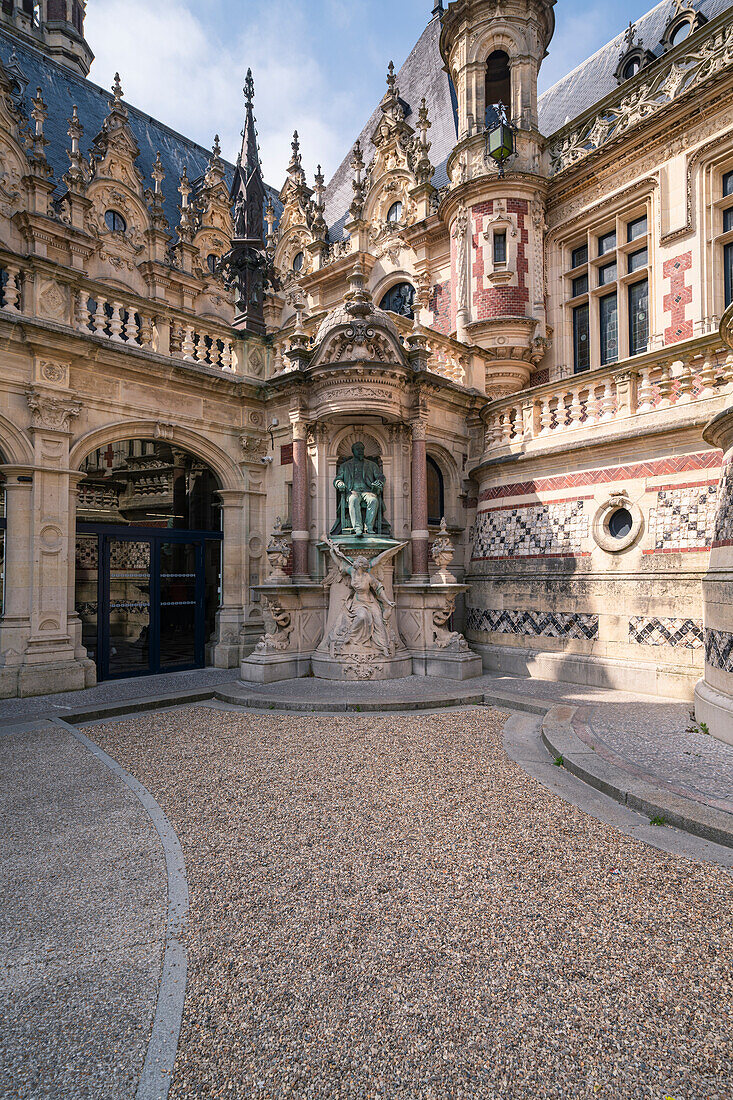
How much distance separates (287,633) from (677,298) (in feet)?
32.8

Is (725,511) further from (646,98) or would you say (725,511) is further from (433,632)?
(646,98)

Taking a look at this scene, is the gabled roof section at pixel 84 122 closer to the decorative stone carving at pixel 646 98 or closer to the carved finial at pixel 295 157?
the carved finial at pixel 295 157

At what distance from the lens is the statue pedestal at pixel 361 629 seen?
29.2ft

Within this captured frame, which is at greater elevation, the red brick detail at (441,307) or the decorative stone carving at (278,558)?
the red brick detail at (441,307)

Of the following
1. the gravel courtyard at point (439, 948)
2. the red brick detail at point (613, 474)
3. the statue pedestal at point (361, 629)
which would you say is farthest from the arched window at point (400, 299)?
the gravel courtyard at point (439, 948)

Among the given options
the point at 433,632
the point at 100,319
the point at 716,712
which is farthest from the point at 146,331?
the point at 716,712

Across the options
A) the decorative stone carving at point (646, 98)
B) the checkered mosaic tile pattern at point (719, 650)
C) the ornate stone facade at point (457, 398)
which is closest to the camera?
the checkered mosaic tile pattern at point (719, 650)

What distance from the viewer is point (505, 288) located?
41.5ft

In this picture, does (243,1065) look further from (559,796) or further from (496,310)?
(496,310)

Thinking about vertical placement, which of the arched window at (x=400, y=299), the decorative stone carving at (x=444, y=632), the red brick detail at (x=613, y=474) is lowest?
the decorative stone carving at (x=444, y=632)

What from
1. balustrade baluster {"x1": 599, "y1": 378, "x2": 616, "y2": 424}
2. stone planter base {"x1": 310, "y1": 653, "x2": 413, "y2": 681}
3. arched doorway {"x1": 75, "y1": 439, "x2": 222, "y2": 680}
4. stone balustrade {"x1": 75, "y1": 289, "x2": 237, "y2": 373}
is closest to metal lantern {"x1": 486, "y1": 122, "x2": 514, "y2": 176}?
balustrade baluster {"x1": 599, "y1": 378, "x2": 616, "y2": 424}

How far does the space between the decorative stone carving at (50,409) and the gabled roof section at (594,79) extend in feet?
44.4

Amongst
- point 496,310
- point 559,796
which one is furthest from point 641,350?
point 559,796

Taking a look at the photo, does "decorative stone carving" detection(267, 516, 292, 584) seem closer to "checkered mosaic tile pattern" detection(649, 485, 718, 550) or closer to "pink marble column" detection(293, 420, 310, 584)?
"pink marble column" detection(293, 420, 310, 584)
